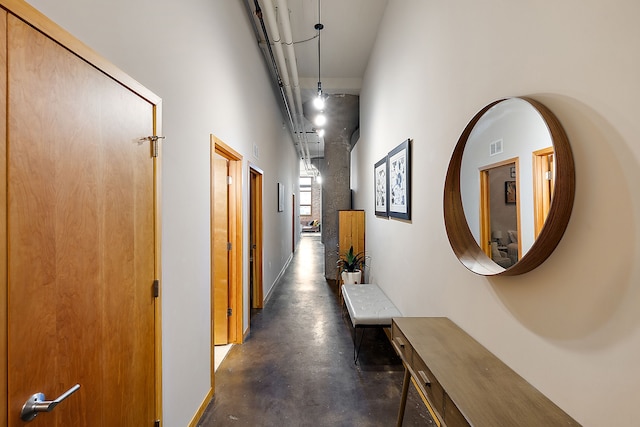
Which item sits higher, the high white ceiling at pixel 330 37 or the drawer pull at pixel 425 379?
the high white ceiling at pixel 330 37

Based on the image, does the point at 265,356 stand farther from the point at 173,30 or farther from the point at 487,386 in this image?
the point at 173,30

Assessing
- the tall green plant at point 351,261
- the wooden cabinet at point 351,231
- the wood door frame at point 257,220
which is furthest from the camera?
the wooden cabinet at point 351,231

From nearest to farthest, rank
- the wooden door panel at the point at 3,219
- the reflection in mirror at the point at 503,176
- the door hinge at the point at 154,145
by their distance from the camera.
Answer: the wooden door panel at the point at 3,219 → the reflection in mirror at the point at 503,176 → the door hinge at the point at 154,145

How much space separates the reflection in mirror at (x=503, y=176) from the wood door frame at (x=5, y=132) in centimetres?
162

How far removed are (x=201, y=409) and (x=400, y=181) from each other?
8.11 ft

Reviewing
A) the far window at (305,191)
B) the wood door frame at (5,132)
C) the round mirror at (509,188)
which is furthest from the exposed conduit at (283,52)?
the far window at (305,191)

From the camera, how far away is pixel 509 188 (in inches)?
52.1

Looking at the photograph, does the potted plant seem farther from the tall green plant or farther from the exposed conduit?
the exposed conduit

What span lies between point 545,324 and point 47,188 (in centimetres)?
176

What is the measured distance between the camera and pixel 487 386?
1173 millimetres

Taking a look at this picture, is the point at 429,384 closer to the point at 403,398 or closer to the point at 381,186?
the point at 403,398

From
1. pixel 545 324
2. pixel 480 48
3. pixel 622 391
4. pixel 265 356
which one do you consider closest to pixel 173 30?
pixel 480 48

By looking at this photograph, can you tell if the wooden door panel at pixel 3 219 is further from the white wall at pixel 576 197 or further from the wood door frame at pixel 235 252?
the wood door frame at pixel 235 252

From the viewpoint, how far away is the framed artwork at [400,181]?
2.61m
